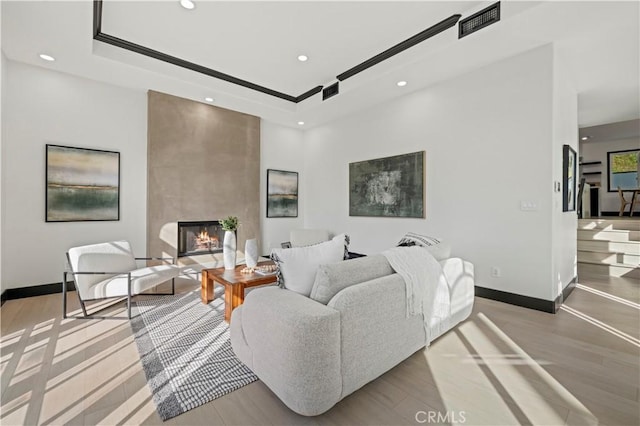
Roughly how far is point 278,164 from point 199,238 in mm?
2303

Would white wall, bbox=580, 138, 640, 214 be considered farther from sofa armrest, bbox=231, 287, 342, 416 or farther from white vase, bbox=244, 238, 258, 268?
sofa armrest, bbox=231, 287, 342, 416

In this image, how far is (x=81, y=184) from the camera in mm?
4035

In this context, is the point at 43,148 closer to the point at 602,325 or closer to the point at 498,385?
the point at 498,385

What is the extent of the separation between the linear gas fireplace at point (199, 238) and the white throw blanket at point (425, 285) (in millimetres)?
3857

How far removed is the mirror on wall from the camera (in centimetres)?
782

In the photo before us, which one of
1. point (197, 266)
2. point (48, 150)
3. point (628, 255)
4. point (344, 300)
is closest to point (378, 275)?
point (344, 300)

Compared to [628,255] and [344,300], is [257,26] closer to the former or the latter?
[344,300]

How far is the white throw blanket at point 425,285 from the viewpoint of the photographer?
211cm

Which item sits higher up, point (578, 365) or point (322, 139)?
point (322, 139)

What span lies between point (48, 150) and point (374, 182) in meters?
4.82

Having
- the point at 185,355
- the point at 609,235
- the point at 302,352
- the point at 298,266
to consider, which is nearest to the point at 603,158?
the point at 609,235

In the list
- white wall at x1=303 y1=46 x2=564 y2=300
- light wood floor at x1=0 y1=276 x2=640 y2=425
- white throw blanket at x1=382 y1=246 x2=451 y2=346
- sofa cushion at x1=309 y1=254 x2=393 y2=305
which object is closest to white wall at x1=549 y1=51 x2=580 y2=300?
white wall at x1=303 y1=46 x2=564 y2=300

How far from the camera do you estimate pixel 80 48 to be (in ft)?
10.8

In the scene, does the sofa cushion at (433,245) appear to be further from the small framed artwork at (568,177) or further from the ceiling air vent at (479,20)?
the ceiling air vent at (479,20)
